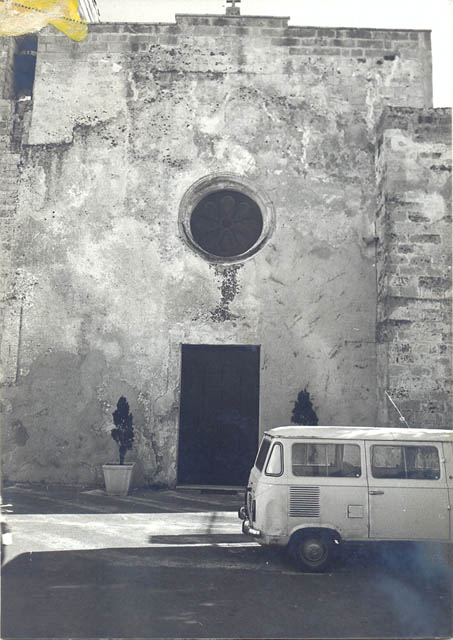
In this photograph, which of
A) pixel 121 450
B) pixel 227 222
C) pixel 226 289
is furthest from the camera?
pixel 227 222

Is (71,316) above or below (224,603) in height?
above

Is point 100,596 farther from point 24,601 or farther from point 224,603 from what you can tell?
point 224,603

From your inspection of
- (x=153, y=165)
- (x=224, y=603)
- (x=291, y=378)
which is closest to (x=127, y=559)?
(x=224, y=603)

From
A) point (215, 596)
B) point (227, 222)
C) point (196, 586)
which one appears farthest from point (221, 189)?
point (215, 596)

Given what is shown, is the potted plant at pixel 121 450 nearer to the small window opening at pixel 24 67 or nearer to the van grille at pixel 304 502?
the van grille at pixel 304 502

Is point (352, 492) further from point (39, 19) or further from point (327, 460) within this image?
point (39, 19)

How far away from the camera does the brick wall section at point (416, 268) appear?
8.75 metres

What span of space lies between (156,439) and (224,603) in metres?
5.14

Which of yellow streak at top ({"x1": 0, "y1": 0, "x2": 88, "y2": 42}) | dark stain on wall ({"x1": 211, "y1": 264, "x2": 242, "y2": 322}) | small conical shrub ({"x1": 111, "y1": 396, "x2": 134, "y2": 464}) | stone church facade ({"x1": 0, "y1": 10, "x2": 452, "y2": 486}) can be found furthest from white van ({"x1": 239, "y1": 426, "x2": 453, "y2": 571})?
yellow streak at top ({"x1": 0, "y1": 0, "x2": 88, "y2": 42})

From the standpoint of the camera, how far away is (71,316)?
9.82 metres

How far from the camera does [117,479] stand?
8930 mm

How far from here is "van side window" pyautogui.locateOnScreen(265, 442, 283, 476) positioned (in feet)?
18.5

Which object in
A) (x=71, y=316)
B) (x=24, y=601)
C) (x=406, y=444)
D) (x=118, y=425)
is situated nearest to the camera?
(x=24, y=601)

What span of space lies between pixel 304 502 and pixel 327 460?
Result: 466mm
